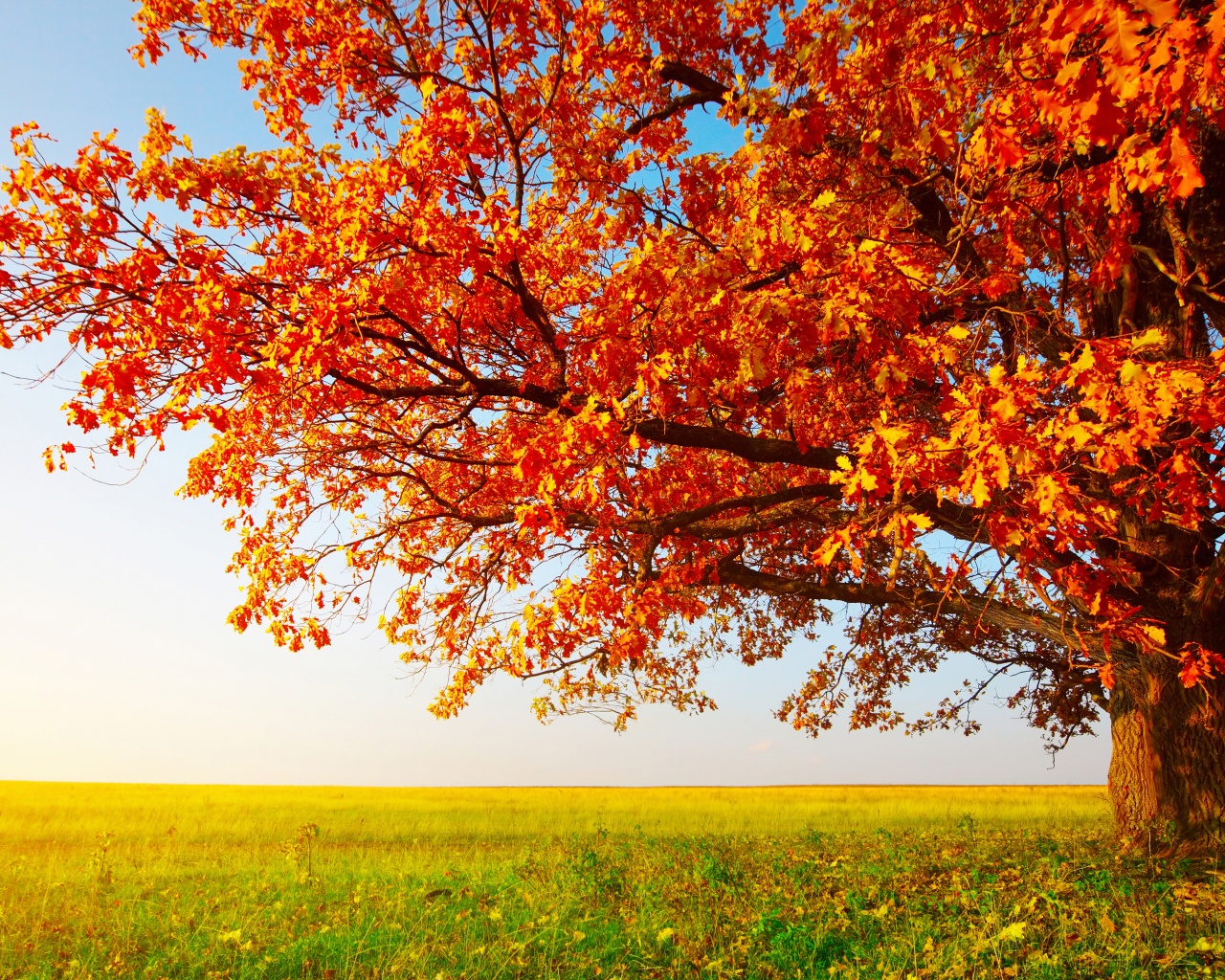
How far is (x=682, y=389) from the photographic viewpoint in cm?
943

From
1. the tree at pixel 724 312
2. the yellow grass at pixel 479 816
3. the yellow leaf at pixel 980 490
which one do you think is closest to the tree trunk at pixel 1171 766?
the tree at pixel 724 312

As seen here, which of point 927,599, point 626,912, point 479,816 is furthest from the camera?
point 479,816

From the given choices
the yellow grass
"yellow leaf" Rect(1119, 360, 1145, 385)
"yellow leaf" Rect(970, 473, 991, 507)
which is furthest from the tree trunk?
"yellow leaf" Rect(970, 473, 991, 507)

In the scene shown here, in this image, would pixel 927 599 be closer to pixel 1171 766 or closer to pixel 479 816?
pixel 1171 766

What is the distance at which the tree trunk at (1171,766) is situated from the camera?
10.9 metres

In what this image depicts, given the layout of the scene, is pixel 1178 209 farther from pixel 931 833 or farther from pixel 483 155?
pixel 931 833

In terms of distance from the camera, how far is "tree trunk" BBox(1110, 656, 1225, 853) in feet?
35.6

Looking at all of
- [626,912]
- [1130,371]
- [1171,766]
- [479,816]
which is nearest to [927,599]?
[1171,766]

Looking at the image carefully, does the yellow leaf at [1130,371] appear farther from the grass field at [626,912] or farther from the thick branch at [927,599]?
the thick branch at [927,599]

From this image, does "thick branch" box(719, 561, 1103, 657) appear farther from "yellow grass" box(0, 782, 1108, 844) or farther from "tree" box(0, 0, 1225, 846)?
"yellow grass" box(0, 782, 1108, 844)

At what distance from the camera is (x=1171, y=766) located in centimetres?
1137

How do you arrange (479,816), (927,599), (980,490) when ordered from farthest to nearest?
Answer: (479,816)
(927,599)
(980,490)

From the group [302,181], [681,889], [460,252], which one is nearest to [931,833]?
[681,889]

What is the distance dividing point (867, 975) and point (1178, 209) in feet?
31.9
